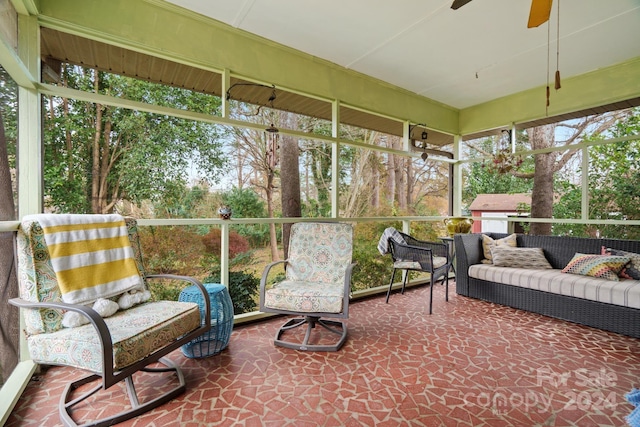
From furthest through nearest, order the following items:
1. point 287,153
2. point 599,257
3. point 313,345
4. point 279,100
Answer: point 287,153 → point 279,100 → point 599,257 → point 313,345

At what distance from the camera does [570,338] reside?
269cm

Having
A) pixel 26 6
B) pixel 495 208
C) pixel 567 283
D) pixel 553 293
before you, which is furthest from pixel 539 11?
pixel 495 208

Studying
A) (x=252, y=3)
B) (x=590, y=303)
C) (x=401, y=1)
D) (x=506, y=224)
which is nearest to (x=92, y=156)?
(x=252, y=3)

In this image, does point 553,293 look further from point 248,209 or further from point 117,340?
point 117,340

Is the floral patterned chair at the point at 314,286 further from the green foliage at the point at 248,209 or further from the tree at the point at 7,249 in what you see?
the tree at the point at 7,249

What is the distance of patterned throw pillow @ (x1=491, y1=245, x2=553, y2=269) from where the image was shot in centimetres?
357

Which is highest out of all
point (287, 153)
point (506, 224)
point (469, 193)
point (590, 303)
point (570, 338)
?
point (287, 153)

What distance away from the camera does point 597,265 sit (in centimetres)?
304

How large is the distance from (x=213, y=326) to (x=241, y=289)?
3.25 feet

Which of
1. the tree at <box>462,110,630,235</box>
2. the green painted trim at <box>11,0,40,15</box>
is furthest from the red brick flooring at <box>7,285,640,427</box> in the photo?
the green painted trim at <box>11,0,40,15</box>

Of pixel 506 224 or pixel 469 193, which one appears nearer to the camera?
pixel 506 224

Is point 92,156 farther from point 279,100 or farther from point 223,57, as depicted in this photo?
point 279,100

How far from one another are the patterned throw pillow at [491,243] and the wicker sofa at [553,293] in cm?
6

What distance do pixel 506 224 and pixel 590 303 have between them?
1.88 meters
